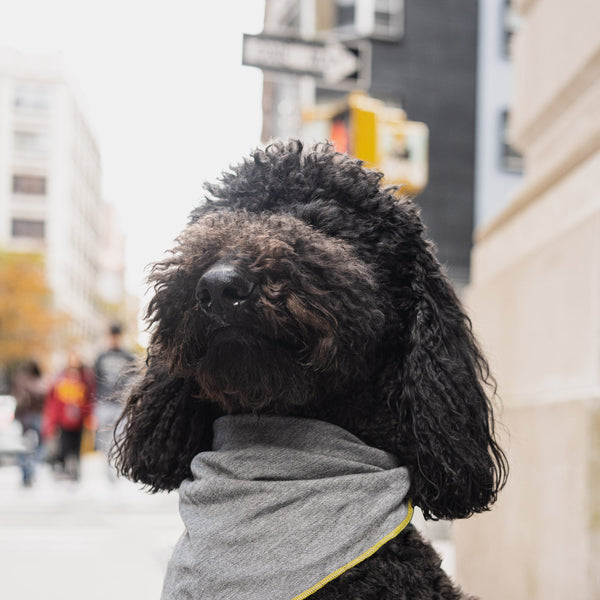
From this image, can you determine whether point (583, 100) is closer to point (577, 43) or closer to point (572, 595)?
point (577, 43)

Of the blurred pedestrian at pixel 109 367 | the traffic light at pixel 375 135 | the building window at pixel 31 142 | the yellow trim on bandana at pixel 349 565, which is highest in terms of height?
the building window at pixel 31 142

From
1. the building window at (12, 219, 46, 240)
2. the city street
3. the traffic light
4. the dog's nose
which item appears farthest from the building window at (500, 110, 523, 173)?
the building window at (12, 219, 46, 240)

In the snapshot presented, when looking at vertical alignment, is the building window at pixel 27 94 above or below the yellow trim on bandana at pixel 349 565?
above

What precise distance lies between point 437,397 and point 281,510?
Answer: 432 millimetres

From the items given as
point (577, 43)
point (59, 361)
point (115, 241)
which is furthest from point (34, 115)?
point (577, 43)

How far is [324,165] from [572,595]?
177cm

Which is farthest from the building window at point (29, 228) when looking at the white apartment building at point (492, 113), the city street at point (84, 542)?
the city street at point (84, 542)

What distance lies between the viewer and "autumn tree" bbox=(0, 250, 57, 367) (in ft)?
140

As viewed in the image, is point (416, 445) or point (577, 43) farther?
point (577, 43)

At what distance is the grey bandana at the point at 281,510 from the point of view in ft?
5.81

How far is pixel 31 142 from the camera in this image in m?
69.4

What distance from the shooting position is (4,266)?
4222 centimetres

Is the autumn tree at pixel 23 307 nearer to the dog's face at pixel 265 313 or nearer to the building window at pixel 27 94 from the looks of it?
the building window at pixel 27 94

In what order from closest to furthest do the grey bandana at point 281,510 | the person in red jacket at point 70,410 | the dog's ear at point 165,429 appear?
the grey bandana at point 281,510
the dog's ear at point 165,429
the person in red jacket at point 70,410
